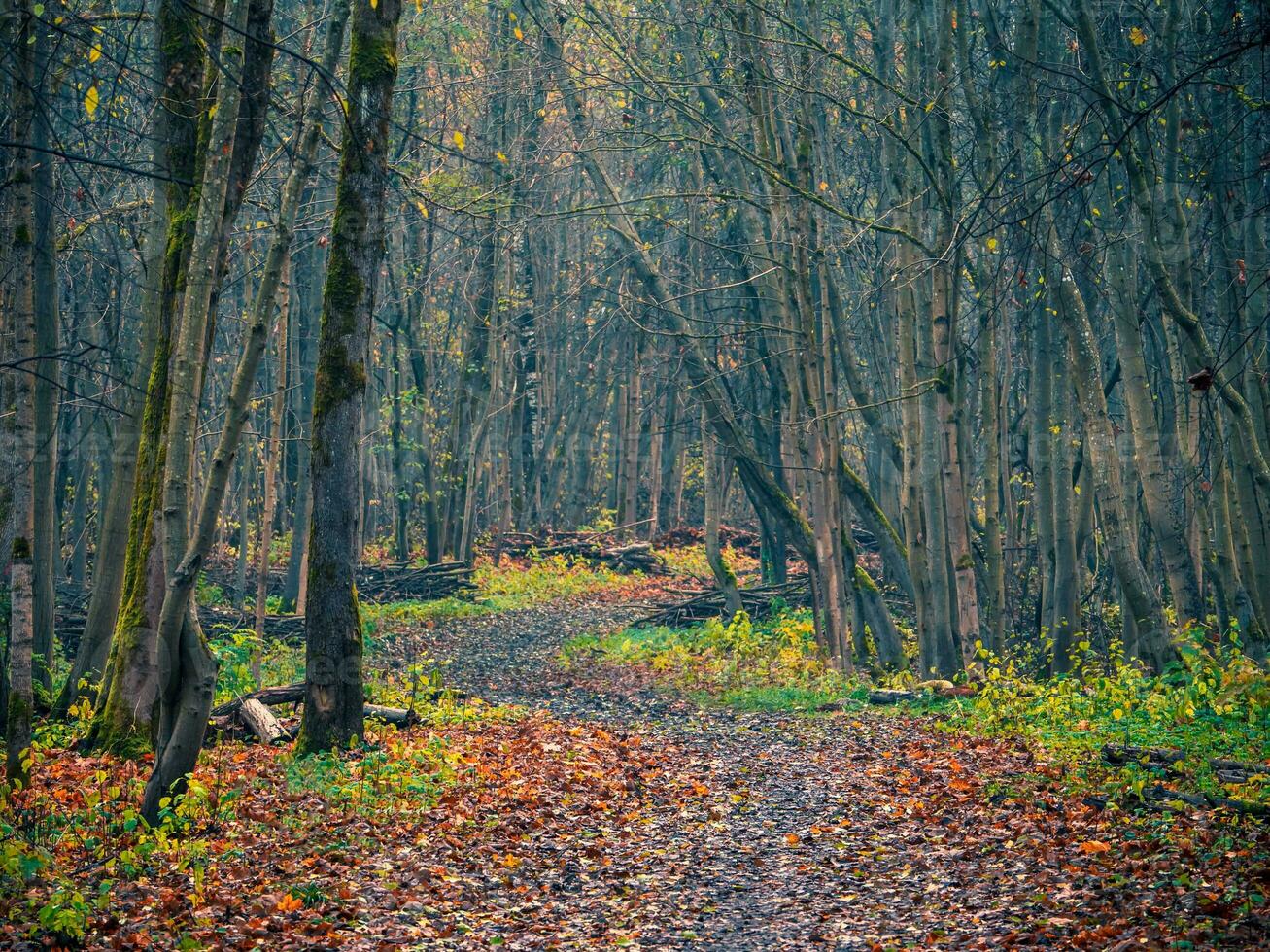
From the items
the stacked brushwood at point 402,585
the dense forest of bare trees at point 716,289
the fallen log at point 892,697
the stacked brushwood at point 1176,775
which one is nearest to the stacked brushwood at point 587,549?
the dense forest of bare trees at point 716,289

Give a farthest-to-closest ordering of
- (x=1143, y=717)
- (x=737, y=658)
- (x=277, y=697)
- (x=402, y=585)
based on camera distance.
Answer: (x=402, y=585)
(x=737, y=658)
(x=277, y=697)
(x=1143, y=717)

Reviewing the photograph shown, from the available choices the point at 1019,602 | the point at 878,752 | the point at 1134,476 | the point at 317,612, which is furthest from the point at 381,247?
the point at 1019,602

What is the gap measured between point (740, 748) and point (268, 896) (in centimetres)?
670

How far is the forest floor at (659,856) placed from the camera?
19.0 feet

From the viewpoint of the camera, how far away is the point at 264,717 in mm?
10727

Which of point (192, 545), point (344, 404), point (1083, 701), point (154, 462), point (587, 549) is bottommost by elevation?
point (1083, 701)

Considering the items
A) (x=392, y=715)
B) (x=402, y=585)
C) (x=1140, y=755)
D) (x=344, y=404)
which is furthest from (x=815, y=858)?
(x=402, y=585)

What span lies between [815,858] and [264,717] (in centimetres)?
560

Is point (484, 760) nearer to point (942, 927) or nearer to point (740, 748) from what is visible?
point (740, 748)

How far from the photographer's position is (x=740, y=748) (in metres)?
12.0

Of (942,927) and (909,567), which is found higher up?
(909,567)

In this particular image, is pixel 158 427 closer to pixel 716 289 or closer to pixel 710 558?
pixel 716 289

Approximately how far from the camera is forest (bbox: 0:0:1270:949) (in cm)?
659

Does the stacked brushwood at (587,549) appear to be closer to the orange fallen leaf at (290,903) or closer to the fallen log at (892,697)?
the fallen log at (892,697)
